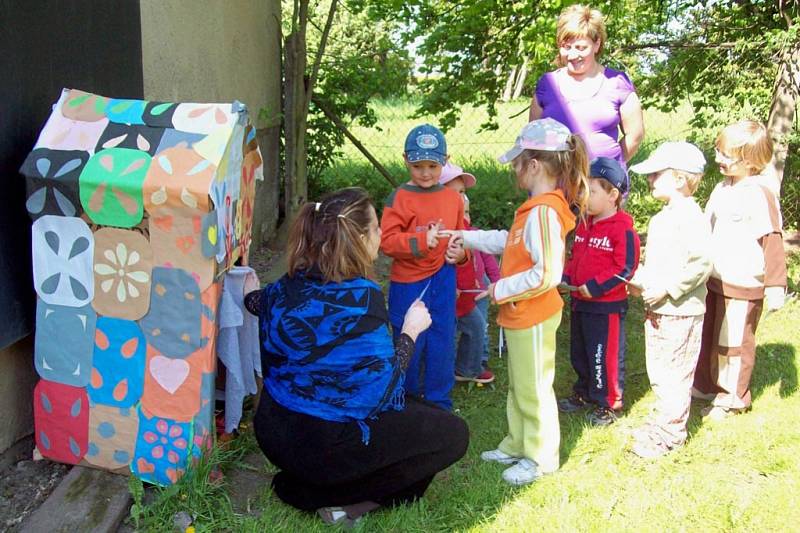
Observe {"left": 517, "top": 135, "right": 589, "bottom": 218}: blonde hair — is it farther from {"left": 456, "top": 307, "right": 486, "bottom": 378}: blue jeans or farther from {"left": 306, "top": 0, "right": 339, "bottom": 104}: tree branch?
{"left": 306, "top": 0, "right": 339, "bottom": 104}: tree branch

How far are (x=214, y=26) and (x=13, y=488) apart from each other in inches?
137

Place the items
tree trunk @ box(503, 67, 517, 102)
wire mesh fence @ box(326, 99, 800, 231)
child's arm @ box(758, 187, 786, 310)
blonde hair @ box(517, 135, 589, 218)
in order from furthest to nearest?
wire mesh fence @ box(326, 99, 800, 231) < tree trunk @ box(503, 67, 517, 102) < child's arm @ box(758, 187, 786, 310) < blonde hair @ box(517, 135, 589, 218)

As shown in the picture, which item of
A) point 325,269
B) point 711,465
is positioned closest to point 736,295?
point 711,465

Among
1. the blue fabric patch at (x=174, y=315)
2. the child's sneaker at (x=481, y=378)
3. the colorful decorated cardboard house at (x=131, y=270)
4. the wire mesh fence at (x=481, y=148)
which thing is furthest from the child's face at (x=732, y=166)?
the wire mesh fence at (x=481, y=148)

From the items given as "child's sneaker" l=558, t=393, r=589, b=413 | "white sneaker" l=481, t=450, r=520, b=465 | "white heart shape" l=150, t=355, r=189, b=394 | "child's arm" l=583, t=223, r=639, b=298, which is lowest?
"white sneaker" l=481, t=450, r=520, b=465

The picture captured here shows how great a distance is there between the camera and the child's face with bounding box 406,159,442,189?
357 cm

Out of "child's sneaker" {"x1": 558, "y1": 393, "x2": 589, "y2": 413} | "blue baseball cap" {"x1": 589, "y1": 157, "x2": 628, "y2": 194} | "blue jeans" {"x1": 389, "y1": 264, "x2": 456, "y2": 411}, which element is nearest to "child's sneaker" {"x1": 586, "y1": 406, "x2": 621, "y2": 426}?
"child's sneaker" {"x1": 558, "y1": 393, "x2": 589, "y2": 413}

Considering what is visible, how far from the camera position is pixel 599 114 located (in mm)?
3984

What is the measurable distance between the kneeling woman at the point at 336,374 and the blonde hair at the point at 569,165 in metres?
0.82

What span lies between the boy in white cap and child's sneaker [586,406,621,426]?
0.23 m

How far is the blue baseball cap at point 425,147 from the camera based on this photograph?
3.50 meters

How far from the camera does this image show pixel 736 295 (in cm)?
376

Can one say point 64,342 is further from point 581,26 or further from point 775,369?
point 775,369

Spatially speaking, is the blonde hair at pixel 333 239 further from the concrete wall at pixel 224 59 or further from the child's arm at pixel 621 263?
the concrete wall at pixel 224 59
